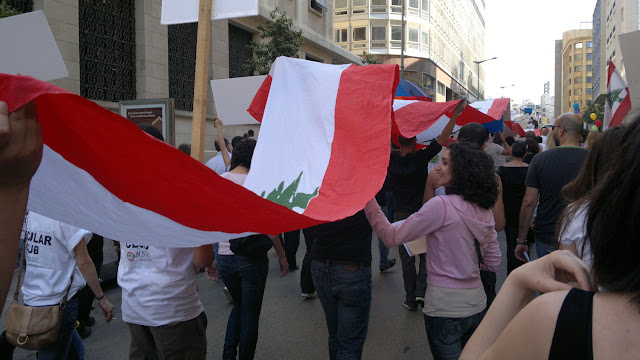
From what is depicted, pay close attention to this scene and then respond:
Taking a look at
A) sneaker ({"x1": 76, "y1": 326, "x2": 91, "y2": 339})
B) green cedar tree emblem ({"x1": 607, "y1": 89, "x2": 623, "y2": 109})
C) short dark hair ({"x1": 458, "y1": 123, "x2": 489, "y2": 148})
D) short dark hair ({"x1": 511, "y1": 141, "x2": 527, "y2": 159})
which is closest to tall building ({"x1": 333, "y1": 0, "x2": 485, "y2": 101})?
green cedar tree emblem ({"x1": 607, "y1": 89, "x2": 623, "y2": 109})

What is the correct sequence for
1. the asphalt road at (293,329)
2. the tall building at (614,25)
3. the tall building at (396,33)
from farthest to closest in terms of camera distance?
the tall building at (614,25) < the tall building at (396,33) < the asphalt road at (293,329)

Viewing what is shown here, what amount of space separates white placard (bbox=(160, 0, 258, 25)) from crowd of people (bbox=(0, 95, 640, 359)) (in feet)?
2.82

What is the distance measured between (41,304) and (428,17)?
48099 millimetres

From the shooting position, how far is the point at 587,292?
102 centimetres

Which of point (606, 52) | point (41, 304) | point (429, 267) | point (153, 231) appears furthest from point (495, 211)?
point (606, 52)

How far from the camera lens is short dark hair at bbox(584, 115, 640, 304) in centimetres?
98

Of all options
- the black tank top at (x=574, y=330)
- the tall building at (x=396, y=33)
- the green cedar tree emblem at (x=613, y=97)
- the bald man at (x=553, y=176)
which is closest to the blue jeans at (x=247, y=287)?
the bald man at (x=553, y=176)

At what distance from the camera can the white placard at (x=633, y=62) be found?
437cm

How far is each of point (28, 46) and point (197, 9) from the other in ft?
3.67

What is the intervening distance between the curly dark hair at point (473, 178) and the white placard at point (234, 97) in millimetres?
2620

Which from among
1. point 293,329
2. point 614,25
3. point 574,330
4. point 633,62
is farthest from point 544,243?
point 614,25

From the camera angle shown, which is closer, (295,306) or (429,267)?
(429,267)

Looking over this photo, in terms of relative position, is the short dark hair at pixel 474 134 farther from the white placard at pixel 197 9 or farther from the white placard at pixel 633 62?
the white placard at pixel 197 9

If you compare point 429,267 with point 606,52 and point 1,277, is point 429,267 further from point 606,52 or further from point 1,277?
point 606,52
